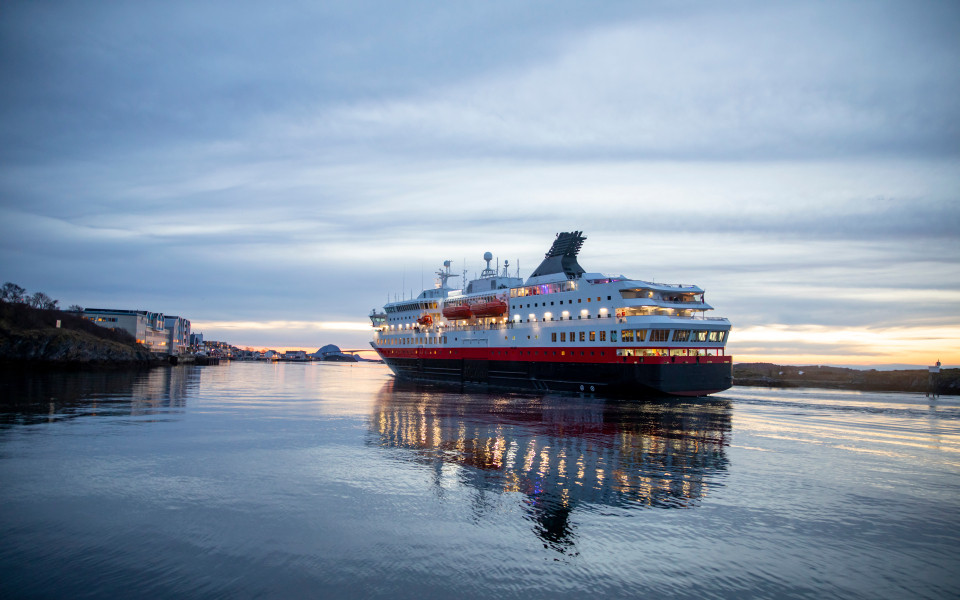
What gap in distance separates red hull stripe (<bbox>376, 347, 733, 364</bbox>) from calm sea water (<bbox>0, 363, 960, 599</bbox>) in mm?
20372

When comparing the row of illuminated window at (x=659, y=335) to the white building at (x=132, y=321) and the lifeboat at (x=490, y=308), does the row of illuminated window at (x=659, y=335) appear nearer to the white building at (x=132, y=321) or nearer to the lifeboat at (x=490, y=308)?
the lifeboat at (x=490, y=308)

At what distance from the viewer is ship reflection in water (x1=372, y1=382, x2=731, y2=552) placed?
A: 53.1ft

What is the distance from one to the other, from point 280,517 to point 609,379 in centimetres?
4214

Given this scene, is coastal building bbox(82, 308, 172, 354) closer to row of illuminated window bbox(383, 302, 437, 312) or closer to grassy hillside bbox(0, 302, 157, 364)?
grassy hillside bbox(0, 302, 157, 364)

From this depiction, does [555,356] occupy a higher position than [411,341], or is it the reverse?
[411,341]

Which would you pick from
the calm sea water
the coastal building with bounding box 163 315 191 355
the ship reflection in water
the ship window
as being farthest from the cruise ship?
the coastal building with bounding box 163 315 191 355

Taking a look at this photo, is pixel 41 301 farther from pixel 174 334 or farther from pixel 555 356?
pixel 555 356

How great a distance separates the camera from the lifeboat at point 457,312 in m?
70.4

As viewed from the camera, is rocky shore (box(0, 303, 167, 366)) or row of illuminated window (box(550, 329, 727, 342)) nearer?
row of illuminated window (box(550, 329, 727, 342))

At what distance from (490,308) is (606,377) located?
768 inches

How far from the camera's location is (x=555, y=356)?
5766cm

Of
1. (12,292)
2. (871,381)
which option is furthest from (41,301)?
(871,381)

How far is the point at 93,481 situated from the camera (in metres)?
17.0

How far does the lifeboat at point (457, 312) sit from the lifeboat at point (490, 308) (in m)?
1.14
